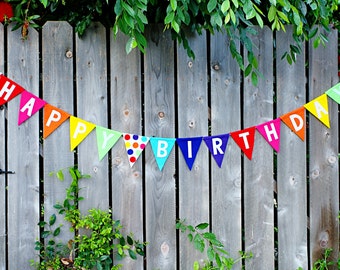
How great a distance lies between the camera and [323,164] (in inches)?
128

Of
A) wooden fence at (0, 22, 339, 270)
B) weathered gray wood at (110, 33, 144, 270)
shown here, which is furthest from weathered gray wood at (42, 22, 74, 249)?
weathered gray wood at (110, 33, 144, 270)

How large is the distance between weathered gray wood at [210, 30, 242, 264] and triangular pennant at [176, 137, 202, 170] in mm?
116

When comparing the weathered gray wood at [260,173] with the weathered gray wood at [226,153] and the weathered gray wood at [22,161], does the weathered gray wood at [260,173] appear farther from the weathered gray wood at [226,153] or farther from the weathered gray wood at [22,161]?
the weathered gray wood at [22,161]

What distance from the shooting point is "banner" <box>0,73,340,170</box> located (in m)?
3.05

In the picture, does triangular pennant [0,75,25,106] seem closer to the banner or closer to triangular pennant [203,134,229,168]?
the banner

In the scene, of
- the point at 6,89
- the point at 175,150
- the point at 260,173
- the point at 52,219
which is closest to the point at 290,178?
the point at 260,173

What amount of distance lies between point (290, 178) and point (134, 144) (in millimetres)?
938

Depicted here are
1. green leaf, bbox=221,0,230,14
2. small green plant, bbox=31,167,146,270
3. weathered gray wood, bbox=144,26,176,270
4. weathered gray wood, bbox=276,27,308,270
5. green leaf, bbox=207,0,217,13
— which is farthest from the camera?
weathered gray wood, bbox=276,27,308,270

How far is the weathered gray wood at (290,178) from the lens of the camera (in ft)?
10.6

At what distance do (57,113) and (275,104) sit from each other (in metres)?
1.26

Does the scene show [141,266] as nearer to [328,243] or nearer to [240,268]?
[240,268]

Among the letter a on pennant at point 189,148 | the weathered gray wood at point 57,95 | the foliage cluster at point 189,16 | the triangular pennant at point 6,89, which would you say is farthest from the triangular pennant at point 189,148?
the triangular pennant at point 6,89

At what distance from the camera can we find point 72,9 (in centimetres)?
320

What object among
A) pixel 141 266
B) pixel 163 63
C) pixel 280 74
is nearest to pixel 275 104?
pixel 280 74
